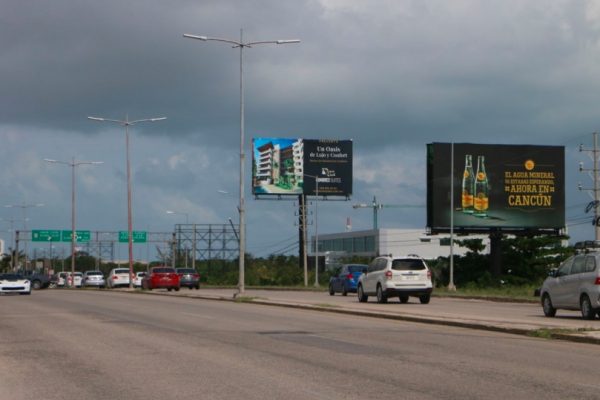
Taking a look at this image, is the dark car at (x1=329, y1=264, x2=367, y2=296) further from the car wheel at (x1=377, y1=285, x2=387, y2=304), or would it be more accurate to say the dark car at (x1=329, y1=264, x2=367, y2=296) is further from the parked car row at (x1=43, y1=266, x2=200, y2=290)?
the parked car row at (x1=43, y1=266, x2=200, y2=290)

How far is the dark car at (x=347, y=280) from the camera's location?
156 feet

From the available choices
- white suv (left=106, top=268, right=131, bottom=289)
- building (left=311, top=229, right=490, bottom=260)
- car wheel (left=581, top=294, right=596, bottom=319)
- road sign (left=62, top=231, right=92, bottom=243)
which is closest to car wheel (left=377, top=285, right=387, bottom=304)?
car wheel (left=581, top=294, right=596, bottom=319)

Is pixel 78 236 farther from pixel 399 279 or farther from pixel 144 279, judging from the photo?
pixel 399 279

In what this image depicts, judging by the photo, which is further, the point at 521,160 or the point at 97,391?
the point at 521,160

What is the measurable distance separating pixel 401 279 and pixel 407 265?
67 centimetres

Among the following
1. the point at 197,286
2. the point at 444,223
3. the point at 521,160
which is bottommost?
the point at 197,286

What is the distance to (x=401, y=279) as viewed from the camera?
35.3 metres

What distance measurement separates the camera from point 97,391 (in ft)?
37.8

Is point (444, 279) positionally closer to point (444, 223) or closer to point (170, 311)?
point (444, 223)

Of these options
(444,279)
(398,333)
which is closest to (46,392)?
(398,333)

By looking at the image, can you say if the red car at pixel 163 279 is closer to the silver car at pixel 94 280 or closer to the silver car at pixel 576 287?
the silver car at pixel 94 280

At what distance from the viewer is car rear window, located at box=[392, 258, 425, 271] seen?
35.6 metres

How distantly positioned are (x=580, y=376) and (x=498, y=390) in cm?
200

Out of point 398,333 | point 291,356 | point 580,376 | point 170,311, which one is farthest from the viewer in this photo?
point 170,311
